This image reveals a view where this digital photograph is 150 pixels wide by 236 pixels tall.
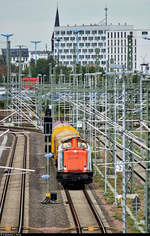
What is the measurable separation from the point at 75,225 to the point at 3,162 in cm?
1900

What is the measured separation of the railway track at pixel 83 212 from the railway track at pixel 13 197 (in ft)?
8.14

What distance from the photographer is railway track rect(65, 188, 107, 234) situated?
70.1ft

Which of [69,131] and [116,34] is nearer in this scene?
[69,131]

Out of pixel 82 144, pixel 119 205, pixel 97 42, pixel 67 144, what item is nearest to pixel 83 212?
pixel 119 205

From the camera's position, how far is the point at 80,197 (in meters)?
28.0

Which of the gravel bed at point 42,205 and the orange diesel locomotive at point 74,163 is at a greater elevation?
the orange diesel locomotive at point 74,163

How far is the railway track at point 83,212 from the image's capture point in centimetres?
2136

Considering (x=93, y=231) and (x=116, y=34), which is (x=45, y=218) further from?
(x=116, y=34)

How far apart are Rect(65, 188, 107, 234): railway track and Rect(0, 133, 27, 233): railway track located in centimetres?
248

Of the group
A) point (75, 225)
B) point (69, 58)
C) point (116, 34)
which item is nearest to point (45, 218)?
point (75, 225)

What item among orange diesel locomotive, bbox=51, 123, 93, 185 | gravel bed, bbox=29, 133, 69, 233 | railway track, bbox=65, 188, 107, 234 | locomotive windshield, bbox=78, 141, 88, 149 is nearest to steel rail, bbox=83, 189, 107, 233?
railway track, bbox=65, 188, 107, 234

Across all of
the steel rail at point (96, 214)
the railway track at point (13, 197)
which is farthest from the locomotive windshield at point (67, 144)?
the railway track at point (13, 197)

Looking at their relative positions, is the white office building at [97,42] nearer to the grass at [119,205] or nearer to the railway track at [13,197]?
the railway track at [13,197]

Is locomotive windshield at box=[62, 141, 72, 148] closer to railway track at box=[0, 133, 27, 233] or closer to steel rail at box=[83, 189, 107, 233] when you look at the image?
steel rail at box=[83, 189, 107, 233]
